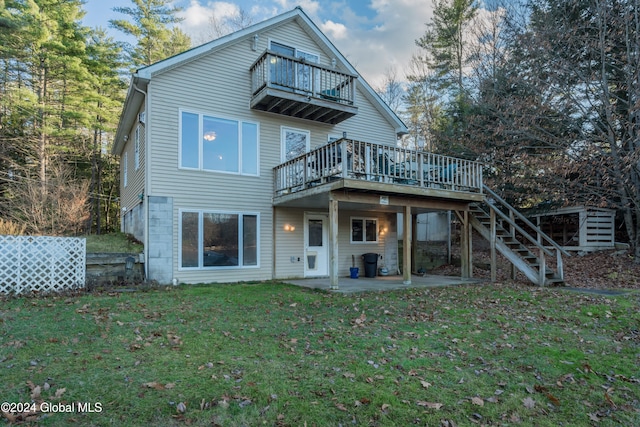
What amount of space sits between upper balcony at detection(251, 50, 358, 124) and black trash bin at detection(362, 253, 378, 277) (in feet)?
16.0

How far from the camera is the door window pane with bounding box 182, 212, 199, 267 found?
32.1 feet

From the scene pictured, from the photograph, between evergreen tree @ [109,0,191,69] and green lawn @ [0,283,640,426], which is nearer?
green lawn @ [0,283,640,426]

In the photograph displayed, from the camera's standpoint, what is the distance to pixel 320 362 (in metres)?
4.12

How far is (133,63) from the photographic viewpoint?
865 inches

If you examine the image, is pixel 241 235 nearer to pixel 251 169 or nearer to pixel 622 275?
pixel 251 169

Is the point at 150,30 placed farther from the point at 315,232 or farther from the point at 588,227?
the point at 588,227

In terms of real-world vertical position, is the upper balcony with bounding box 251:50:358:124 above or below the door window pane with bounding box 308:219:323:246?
above

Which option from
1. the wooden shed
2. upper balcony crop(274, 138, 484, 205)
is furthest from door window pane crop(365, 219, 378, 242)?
the wooden shed

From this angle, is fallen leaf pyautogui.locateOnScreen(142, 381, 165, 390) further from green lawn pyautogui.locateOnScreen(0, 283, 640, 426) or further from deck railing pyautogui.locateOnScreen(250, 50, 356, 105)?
deck railing pyautogui.locateOnScreen(250, 50, 356, 105)

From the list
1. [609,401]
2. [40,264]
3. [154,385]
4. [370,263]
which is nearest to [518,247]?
[370,263]

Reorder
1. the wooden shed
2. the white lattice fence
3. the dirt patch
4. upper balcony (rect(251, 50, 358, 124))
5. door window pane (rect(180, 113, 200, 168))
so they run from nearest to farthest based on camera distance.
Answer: the white lattice fence
door window pane (rect(180, 113, 200, 168))
the dirt patch
upper balcony (rect(251, 50, 358, 124))
the wooden shed

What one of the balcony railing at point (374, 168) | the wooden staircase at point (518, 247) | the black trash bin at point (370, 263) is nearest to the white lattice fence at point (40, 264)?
the balcony railing at point (374, 168)

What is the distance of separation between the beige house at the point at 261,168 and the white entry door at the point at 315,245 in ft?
0.12

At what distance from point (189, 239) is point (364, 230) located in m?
6.21
